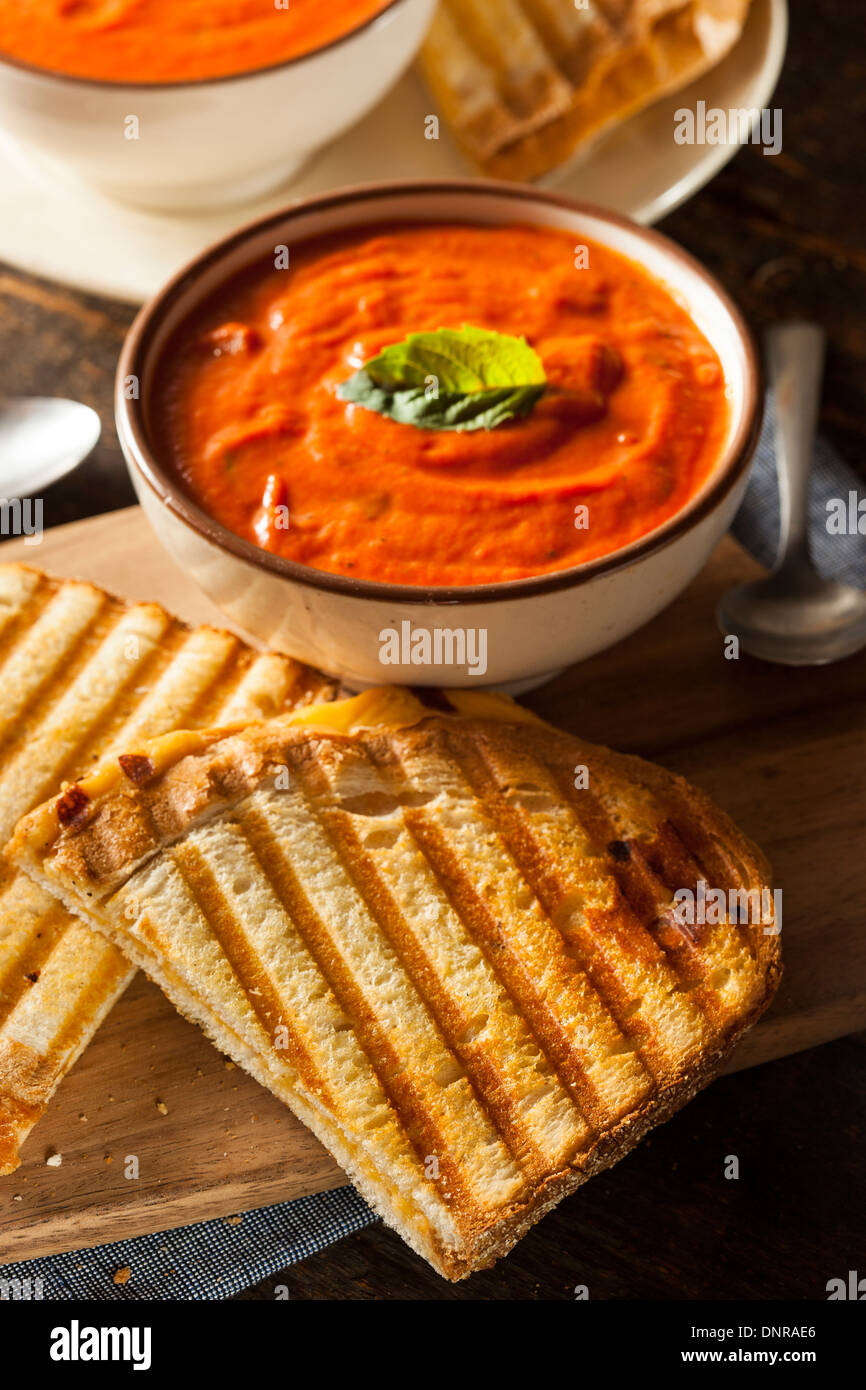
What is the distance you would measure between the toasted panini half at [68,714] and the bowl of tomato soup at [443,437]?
6.0 inches

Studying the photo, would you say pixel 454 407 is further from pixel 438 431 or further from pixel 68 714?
pixel 68 714

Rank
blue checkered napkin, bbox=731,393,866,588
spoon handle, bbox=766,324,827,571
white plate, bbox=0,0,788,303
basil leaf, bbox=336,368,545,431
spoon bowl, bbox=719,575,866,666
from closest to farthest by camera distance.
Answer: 1. basil leaf, bbox=336,368,545,431
2. spoon bowl, bbox=719,575,866,666
3. spoon handle, bbox=766,324,827,571
4. blue checkered napkin, bbox=731,393,866,588
5. white plate, bbox=0,0,788,303

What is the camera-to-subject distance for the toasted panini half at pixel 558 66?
344cm

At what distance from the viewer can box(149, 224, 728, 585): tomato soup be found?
2.39 meters

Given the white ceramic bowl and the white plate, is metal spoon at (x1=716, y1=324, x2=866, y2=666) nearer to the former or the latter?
the white plate

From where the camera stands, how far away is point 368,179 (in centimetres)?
359

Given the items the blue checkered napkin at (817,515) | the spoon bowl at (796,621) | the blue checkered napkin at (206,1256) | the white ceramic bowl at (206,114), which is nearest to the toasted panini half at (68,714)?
the blue checkered napkin at (206,1256)

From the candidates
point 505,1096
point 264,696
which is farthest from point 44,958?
point 505,1096

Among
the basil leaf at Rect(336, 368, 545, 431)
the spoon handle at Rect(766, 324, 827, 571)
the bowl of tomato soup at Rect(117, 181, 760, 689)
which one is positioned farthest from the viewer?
the spoon handle at Rect(766, 324, 827, 571)

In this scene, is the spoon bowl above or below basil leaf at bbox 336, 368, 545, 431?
below

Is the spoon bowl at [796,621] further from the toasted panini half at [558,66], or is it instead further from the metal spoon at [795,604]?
the toasted panini half at [558,66]

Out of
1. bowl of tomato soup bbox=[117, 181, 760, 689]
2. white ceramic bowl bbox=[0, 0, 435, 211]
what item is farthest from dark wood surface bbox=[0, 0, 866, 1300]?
white ceramic bowl bbox=[0, 0, 435, 211]

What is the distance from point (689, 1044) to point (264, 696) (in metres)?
1.01

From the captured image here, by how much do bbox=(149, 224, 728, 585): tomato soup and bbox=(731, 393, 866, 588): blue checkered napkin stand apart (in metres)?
Result: 0.67
